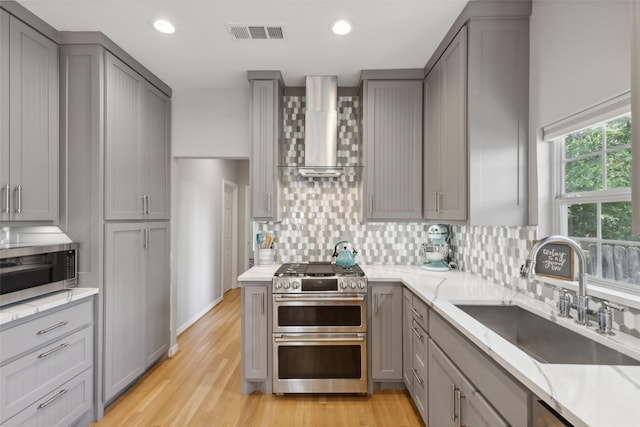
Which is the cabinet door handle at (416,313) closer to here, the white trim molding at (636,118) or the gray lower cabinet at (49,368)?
the white trim molding at (636,118)

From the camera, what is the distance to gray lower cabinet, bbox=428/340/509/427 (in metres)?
1.22

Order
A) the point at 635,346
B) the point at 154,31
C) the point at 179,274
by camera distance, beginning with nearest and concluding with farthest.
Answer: the point at 635,346, the point at 154,31, the point at 179,274

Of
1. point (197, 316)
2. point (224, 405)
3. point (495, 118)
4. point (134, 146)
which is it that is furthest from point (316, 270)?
point (197, 316)

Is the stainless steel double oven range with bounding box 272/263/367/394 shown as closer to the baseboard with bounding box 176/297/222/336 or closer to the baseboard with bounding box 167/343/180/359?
the baseboard with bounding box 167/343/180/359

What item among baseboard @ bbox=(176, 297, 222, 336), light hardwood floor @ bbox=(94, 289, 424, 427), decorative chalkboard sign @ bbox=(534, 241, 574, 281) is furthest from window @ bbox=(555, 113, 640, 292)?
baseboard @ bbox=(176, 297, 222, 336)

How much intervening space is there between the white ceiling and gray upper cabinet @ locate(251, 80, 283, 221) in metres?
0.26

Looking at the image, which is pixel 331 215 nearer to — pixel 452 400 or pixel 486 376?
pixel 452 400

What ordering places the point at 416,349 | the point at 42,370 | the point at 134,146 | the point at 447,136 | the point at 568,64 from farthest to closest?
the point at 134,146 → the point at 447,136 → the point at 416,349 → the point at 42,370 → the point at 568,64

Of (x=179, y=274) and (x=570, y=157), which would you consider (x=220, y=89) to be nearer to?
(x=179, y=274)

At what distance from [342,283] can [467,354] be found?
1.16m

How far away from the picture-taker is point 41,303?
5.83 ft

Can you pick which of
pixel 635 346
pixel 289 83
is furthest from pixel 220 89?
pixel 635 346

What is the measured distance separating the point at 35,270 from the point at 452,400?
2387 millimetres

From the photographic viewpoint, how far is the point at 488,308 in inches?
69.2
